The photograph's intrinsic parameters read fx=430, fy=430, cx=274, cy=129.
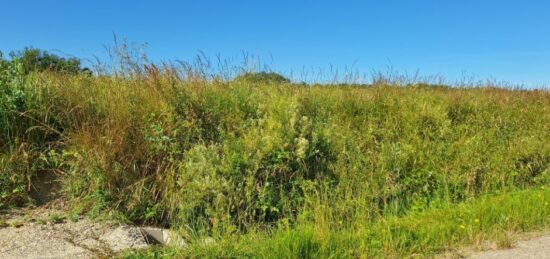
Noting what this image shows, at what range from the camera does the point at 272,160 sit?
17.8ft

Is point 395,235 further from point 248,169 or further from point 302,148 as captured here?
point 248,169

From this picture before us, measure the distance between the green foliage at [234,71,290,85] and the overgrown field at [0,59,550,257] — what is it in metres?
0.59

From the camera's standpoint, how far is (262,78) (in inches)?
345

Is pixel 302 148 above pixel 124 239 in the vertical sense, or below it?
above

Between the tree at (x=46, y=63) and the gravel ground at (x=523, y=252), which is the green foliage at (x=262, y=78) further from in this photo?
the gravel ground at (x=523, y=252)

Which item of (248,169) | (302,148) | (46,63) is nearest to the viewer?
(248,169)

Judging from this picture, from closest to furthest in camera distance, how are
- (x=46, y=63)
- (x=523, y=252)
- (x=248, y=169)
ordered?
(x=523, y=252) → (x=248, y=169) → (x=46, y=63)

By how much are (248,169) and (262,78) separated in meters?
3.91

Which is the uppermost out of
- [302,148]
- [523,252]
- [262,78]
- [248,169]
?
[262,78]

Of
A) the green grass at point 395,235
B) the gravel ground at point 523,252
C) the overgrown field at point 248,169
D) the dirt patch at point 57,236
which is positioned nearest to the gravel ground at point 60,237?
the dirt patch at point 57,236

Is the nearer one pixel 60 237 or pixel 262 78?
pixel 60 237

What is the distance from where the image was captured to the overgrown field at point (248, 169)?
462 centimetres

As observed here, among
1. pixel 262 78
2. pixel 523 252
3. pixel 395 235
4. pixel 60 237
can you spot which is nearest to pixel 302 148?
pixel 395 235

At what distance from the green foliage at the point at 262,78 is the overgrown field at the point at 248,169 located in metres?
0.59
